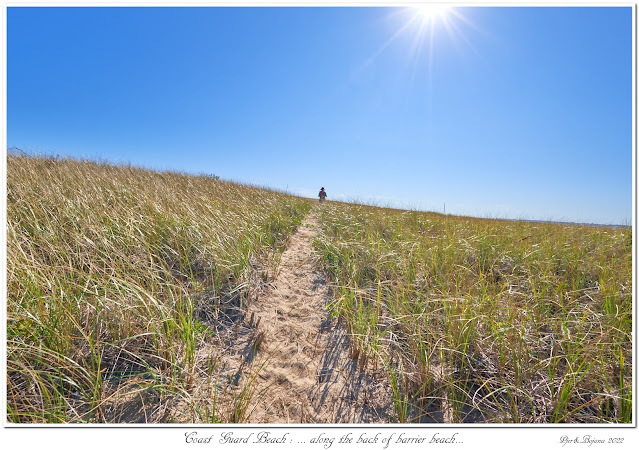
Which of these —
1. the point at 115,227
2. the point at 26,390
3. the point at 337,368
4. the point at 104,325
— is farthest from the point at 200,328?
the point at 115,227

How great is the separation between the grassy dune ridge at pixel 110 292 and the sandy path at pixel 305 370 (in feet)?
1.04

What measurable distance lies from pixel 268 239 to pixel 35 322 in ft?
9.15

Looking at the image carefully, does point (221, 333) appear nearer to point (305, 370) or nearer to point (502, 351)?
point (305, 370)

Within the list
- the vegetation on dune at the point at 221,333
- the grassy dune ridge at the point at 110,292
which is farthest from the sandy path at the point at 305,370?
the grassy dune ridge at the point at 110,292

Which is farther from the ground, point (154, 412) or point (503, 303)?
point (503, 303)

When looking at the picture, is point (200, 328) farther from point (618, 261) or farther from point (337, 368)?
point (618, 261)

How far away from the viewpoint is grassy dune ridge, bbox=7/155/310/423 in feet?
4.16

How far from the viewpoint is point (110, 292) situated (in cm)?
186

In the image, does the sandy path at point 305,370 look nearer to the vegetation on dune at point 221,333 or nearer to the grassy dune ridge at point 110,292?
the vegetation on dune at point 221,333

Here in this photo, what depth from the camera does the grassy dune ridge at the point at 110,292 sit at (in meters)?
1.27

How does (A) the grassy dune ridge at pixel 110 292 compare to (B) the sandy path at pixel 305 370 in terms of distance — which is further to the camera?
(B) the sandy path at pixel 305 370

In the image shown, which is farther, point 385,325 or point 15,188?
point 15,188

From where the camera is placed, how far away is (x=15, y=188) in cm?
348

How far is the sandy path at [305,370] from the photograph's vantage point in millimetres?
1382
